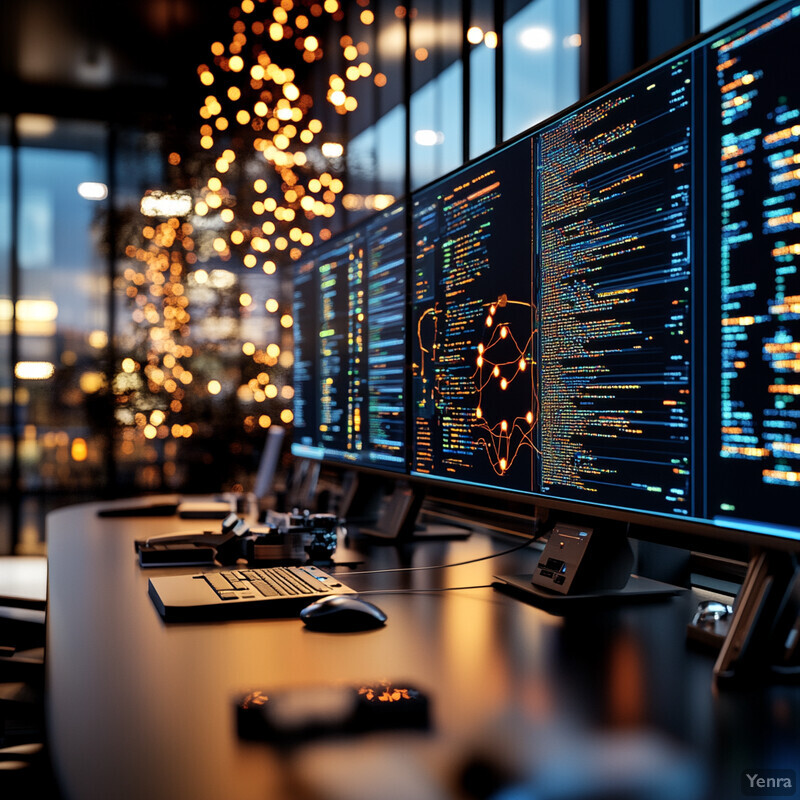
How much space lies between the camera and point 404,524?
1.98 metres

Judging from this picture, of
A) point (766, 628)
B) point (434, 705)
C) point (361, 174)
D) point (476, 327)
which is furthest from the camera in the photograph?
point (361, 174)

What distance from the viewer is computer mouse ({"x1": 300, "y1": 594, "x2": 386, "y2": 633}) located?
1.14 meters

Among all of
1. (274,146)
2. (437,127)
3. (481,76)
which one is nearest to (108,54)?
(274,146)

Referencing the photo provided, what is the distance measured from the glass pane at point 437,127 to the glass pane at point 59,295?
242 centimetres

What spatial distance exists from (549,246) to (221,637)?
2.50 feet

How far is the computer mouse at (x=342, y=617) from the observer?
3.74ft

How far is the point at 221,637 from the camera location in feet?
3.63

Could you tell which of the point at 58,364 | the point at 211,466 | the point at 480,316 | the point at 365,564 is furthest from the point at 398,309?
the point at 58,364

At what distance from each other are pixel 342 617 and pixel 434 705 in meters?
0.34

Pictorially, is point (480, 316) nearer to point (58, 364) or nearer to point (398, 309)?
point (398, 309)

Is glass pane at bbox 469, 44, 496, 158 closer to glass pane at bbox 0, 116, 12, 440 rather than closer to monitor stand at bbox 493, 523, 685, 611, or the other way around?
monitor stand at bbox 493, 523, 685, 611

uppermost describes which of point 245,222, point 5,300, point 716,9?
point 245,222

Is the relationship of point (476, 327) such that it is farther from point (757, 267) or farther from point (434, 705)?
point (434, 705)

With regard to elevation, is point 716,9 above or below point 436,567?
above
